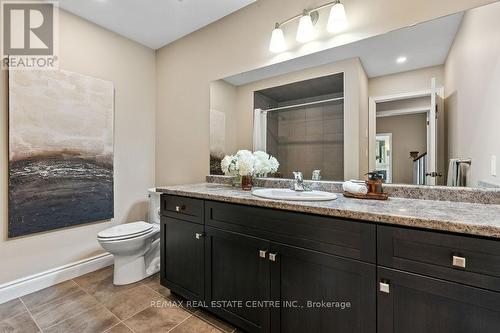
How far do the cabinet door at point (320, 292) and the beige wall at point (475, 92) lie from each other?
0.86 metres

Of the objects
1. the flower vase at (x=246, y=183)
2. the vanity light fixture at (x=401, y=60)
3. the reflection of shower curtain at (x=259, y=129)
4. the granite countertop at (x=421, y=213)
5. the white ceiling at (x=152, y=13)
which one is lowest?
the granite countertop at (x=421, y=213)

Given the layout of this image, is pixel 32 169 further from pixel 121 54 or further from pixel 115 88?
pixel 121 54

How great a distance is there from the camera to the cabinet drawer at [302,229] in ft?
3.37

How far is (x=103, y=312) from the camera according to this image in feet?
5.63

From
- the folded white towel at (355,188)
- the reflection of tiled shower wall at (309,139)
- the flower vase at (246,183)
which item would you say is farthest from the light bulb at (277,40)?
the folded white towel at (355,188)

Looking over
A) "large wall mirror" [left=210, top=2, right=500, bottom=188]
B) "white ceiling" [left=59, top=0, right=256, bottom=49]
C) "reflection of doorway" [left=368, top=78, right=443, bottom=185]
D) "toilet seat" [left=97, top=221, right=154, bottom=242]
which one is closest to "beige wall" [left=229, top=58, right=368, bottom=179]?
"large wall mirror" [left=210, top=2, right=500, bottom=188]

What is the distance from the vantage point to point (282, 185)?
193 centimetres

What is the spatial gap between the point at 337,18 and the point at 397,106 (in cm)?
72

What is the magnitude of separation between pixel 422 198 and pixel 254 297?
113 centimetres

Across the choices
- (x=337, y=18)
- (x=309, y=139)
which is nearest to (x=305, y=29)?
(x=337, y=18)

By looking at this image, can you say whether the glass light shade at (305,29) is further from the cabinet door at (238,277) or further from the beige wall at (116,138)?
the beige wall at (116,138)

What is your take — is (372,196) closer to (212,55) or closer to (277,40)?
(277,40)

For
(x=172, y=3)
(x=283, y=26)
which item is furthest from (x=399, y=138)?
(x=172, y=3)

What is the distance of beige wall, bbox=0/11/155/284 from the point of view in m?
1.95
